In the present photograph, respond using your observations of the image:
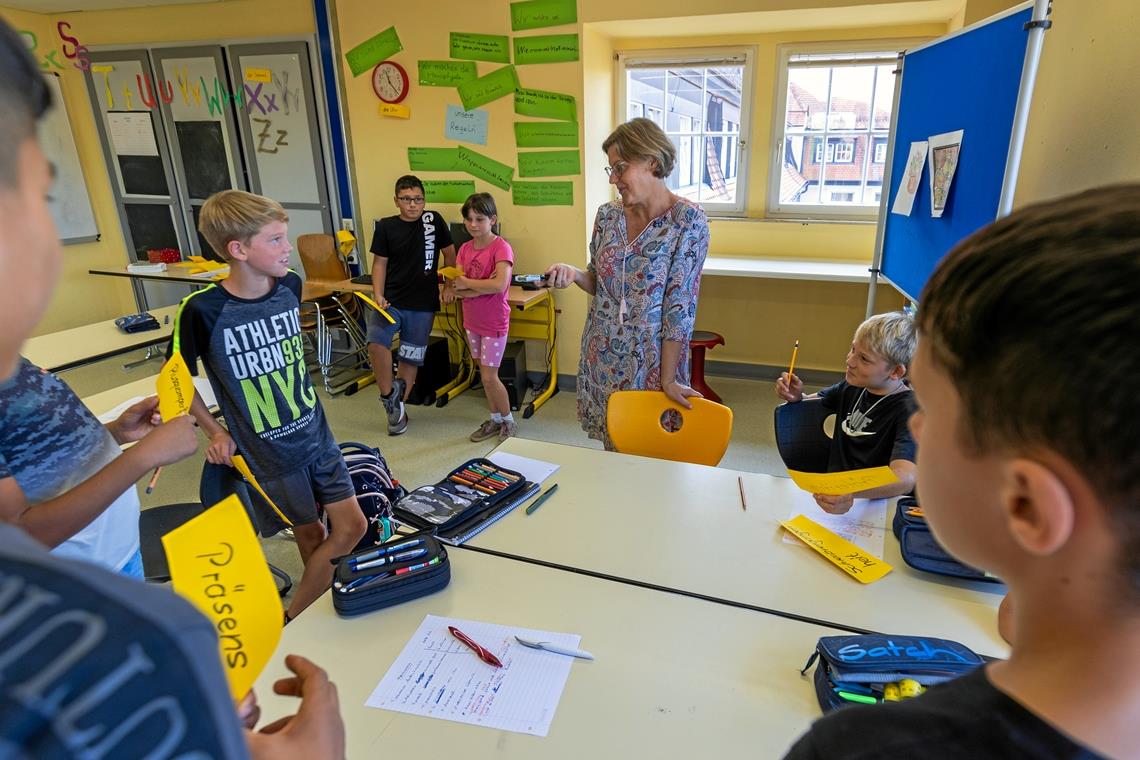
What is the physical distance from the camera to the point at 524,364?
14.3 ft

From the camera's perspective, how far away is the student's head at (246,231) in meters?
1.82

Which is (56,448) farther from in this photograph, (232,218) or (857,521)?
(857,521)

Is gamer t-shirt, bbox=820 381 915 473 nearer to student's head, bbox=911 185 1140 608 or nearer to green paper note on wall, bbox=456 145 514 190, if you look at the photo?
student's head, bbox=911 185 1140 608

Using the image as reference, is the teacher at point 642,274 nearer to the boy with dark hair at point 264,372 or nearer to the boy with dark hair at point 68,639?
the boy with dark hair at point 264,372

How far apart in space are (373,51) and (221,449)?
3.36 m

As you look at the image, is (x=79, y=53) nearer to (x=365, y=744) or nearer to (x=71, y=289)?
(x=71, y=289)

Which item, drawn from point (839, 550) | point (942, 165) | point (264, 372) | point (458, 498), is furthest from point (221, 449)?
point (942, 165)

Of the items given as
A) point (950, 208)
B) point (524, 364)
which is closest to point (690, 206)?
point (950, 208)

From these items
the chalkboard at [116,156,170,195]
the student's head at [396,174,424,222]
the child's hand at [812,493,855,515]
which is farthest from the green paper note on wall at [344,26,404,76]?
the child's hand at [812,493,855,515]

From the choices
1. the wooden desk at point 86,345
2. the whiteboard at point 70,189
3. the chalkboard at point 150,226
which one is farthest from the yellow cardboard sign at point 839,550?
the whiteboard at point 70,189

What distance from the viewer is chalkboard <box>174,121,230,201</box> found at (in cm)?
489

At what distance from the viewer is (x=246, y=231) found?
1.83 metres

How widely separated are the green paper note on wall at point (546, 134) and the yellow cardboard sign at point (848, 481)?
310 centimetres

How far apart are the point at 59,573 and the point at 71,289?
264 inches
